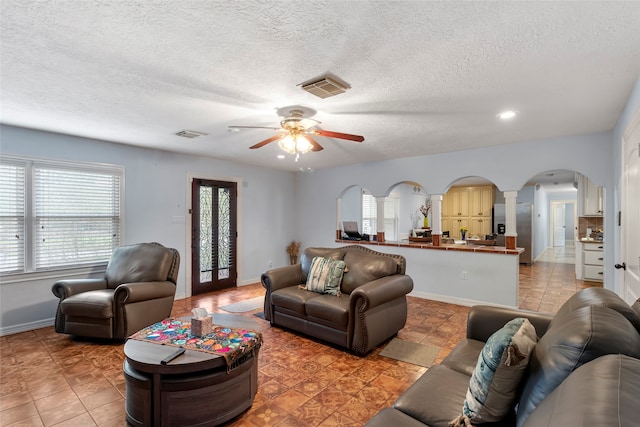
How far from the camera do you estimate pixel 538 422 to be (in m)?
0.91

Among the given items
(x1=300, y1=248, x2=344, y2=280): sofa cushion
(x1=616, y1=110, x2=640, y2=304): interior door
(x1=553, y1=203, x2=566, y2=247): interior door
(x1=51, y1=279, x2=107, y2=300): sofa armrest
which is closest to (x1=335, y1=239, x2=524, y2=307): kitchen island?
(x1=616, y1=110, x2=640, y2=304): interior door

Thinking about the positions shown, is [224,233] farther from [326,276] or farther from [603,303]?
[603,303]

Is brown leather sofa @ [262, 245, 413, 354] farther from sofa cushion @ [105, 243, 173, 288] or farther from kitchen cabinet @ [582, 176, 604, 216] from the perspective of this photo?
kitchen cabinet @ [582, 176, 604, 216]

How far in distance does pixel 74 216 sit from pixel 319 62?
3.93m

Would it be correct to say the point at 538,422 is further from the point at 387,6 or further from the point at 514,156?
the point at 514,156

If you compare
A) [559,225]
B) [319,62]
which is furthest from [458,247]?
[559,225]

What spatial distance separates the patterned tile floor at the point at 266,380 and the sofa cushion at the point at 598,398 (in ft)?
4.88

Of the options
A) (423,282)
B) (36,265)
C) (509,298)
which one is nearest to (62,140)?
(36,265)

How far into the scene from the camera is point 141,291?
3398 mm

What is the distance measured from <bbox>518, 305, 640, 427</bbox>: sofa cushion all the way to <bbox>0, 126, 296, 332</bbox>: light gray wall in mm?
4985

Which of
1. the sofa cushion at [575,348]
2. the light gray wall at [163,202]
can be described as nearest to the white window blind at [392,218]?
the light gray wall at [163,202]

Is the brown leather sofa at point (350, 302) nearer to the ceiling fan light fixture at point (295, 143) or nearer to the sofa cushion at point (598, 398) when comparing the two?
the ceiling fan light fixture at point (295, 143)

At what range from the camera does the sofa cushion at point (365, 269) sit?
352 cm

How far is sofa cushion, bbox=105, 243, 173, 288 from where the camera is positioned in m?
3.79
